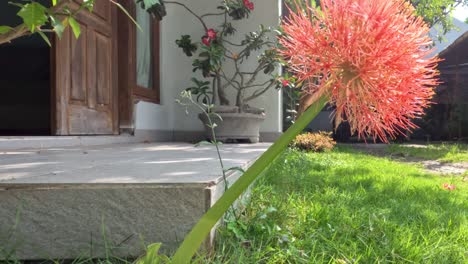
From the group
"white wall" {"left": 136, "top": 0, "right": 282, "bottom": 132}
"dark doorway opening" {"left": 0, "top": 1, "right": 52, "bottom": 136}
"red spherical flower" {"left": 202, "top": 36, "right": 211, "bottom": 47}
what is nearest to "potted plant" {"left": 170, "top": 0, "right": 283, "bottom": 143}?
"red spherical flower" {"left": 202, "top": 36, "right": 211, "bottom": 47}

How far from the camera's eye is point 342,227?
1.76 metres

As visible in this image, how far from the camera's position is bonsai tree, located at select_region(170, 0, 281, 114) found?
5121 mm

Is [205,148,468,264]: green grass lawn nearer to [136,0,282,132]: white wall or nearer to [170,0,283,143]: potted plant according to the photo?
[170,0,283,143]: potted plant

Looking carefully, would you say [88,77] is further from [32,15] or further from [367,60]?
[367,60]

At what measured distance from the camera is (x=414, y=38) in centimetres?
56

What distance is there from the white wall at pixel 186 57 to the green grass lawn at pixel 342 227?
305 centimetres

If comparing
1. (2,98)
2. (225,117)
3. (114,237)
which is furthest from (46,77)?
Answer: (114,237)

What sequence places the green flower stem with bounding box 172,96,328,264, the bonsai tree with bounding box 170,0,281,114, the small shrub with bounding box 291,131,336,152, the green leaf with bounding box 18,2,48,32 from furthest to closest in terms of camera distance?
the small shrub with bounding box 291,131,336,152 → the bonsai tree with bounding box 170,0,281,114 → the green leaf with bounding box 18,2,48,32 → the green flower stem with bounding box 172,96,328,264

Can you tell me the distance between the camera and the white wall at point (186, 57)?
582cm

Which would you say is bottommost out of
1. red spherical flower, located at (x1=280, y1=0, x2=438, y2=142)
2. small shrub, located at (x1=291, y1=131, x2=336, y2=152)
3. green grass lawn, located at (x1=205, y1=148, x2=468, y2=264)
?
green grass lawn, located at (x1=205, y1=148, x2=468, y2=264)

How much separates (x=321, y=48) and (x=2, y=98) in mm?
7305

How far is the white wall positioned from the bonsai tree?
0.15 meters

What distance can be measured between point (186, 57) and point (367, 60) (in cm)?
553

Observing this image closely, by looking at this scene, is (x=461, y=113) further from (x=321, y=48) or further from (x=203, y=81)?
(x=321, y=48)
